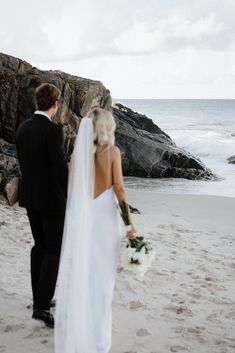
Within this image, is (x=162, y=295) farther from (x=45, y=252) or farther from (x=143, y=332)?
(x=45, y=252)

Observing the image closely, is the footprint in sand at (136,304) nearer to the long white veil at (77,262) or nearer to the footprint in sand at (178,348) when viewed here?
the footprint in sand at (178,348)

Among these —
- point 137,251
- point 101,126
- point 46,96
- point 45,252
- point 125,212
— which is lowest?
point 45,252

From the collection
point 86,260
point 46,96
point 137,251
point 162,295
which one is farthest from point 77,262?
point 162,295

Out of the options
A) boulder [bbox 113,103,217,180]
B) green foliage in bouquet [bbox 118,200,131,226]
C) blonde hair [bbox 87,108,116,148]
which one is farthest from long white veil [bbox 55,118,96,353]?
boulder [bbox 113,103,217,180]

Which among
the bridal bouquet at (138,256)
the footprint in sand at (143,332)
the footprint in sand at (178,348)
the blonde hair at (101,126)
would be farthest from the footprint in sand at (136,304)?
the blonde hair at (101,126)

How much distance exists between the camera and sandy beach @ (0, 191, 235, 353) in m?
4.31

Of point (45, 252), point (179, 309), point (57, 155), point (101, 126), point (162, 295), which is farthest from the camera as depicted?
point (162, 295)

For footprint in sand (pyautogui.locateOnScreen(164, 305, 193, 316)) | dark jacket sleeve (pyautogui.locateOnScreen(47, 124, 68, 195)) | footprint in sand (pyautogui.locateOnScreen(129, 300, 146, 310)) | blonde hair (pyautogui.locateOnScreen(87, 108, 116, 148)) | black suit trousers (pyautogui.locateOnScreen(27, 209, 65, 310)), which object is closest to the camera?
blonde hair (pyautogui.locateOnScreen(87, 108, 116, 148))

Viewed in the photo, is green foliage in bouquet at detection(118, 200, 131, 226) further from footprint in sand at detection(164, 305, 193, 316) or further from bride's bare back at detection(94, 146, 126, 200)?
footprint in sand at detection(164, 305, 193, 316)

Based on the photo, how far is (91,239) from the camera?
385 cm

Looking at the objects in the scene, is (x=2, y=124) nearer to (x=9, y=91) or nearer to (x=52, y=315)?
(x=9, y=91)

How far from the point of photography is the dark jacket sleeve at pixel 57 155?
13.5 ft

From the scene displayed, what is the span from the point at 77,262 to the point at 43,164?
0.91 metres

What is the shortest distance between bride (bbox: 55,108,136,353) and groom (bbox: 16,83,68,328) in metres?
0.33
